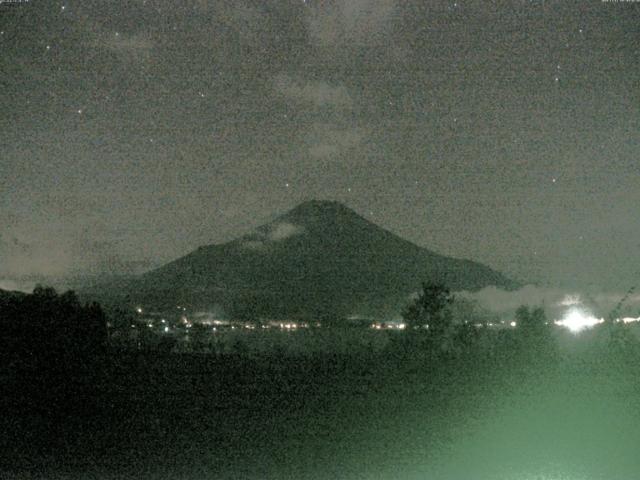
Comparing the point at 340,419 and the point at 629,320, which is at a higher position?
the point at 629,320

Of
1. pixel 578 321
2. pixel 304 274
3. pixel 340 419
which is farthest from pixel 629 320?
pixel 304 274

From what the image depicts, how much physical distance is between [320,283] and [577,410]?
74073 millimetres

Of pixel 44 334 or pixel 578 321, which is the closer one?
pixel 44 334

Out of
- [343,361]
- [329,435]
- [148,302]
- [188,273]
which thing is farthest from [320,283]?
[329,435]

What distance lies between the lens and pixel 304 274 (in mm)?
91188

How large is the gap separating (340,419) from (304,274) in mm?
78018

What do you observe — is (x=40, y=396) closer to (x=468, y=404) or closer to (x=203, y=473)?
(x=203, y=473)

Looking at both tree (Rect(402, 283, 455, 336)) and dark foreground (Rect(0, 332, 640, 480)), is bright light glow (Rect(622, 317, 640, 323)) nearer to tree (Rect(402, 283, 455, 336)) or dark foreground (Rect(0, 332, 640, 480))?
dark foreground (Rect(0, 332, 640, 480))

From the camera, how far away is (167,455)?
36.8ft

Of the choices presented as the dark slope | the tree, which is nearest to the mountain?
the dark slope

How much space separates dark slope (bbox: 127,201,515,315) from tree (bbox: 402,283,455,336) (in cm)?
3387

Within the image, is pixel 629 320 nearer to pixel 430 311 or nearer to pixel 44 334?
pixel 430 311

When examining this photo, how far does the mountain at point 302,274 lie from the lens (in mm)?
68000

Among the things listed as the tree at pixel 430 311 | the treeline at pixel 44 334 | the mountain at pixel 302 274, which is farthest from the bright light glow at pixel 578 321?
the mountain at pixel 302 274
